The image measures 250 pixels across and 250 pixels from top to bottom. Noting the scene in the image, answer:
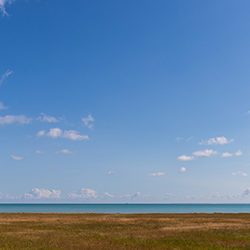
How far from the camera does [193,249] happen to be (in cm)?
2447

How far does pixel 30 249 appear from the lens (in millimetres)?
23469

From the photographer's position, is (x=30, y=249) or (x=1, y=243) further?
(x=1, y=243)

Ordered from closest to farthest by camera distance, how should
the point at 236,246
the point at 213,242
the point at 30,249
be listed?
the point at 30,249
the point at 236,246
the point at 213,242

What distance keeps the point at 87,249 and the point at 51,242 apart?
475cm

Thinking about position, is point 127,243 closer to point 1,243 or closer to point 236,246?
point 236,246

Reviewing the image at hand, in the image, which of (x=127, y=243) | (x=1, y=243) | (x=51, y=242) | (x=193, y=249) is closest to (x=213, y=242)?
(x=193, y=249)

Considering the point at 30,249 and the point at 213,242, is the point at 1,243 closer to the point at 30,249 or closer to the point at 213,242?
the point at 30,249

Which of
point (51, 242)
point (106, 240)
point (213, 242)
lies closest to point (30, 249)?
point (51, 242)

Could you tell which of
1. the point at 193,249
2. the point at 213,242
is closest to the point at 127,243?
the point at 193,249

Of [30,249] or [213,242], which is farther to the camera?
[213,242]

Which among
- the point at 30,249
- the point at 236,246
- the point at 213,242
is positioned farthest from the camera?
the point at 213,242

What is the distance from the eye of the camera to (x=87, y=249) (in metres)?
24.4

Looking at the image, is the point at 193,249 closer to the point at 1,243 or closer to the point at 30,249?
the point at 30,249

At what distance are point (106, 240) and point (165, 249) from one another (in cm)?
730
